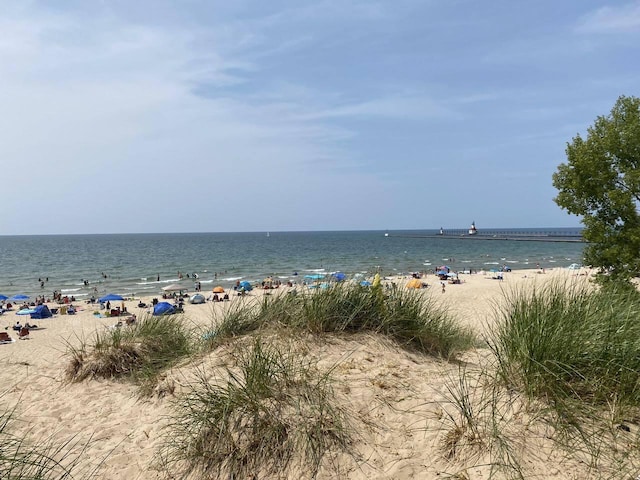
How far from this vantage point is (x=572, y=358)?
396 centimetres

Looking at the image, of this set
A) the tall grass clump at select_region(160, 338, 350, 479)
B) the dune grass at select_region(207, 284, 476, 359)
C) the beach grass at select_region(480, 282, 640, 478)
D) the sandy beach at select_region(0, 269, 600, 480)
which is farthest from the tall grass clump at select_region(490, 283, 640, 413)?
the dune grass at select_region(207, 284, 476, 359)

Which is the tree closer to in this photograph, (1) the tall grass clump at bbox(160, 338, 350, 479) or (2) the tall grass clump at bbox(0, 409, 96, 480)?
(1) the tall grass clump at bbox(160, 338, 350, 479)

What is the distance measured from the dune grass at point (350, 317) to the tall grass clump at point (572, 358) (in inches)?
77.1

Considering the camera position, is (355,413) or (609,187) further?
(609,187)

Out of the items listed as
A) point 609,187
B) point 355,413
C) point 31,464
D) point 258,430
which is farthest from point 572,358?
point 609,187

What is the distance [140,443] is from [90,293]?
112 ft

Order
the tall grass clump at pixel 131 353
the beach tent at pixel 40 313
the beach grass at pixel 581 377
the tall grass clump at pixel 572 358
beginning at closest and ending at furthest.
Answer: the beach grass at pixel 581 377 → the tall grass clump at pixel 572 358 → the tall grass clump at pixel 131 353 → the beach tent at pixel 40 313

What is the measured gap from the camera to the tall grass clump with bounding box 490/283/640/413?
3.81 metres

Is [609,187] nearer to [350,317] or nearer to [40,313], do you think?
[350,317]

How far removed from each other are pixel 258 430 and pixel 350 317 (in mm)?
2553

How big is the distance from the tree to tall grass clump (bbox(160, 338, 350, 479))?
11.5 m

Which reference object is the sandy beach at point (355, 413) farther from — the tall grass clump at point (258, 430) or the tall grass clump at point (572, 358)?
the tall grass clump at point (572, 358)

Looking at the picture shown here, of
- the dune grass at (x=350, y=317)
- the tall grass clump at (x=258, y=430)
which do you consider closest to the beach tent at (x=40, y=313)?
the dune grass at (x=350, y=317)

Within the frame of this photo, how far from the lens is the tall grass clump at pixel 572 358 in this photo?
3814 mm
